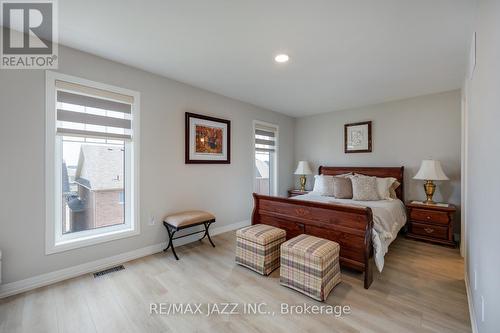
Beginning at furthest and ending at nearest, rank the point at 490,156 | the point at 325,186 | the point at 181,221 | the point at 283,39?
the point at 325,186, the point at 181,221, the point at 283,39, the point at 490,156

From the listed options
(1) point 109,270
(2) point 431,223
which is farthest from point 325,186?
(1) point 109,270

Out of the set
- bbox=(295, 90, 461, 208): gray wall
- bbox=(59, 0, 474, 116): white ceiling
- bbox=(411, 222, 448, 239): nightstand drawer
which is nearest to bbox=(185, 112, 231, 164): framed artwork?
bbox=(59, 0, 474, 116): white ceiling

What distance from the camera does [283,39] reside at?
87.6 inches

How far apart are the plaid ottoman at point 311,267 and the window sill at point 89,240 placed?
201 cm

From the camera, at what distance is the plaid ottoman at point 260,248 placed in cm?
253

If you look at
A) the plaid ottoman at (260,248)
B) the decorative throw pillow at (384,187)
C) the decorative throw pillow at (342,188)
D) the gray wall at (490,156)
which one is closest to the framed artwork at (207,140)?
the plaid ottoman at (260,248)

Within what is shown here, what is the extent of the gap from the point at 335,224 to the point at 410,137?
2.72 meters

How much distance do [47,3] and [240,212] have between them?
3716 mm

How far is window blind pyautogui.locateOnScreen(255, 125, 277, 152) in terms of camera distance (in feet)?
15.8

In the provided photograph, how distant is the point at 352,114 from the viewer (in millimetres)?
4727

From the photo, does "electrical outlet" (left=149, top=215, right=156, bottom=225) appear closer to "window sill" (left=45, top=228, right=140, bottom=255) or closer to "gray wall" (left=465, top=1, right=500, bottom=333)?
"window sill" (left=45, top=228, right=140, bottom=255)

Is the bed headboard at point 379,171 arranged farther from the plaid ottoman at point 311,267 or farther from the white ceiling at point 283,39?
the plaid ottoman at point 311,267

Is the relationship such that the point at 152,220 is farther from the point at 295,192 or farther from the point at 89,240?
the point at 295,192

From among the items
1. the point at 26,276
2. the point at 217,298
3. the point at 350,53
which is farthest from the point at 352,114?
the point at 26,276
